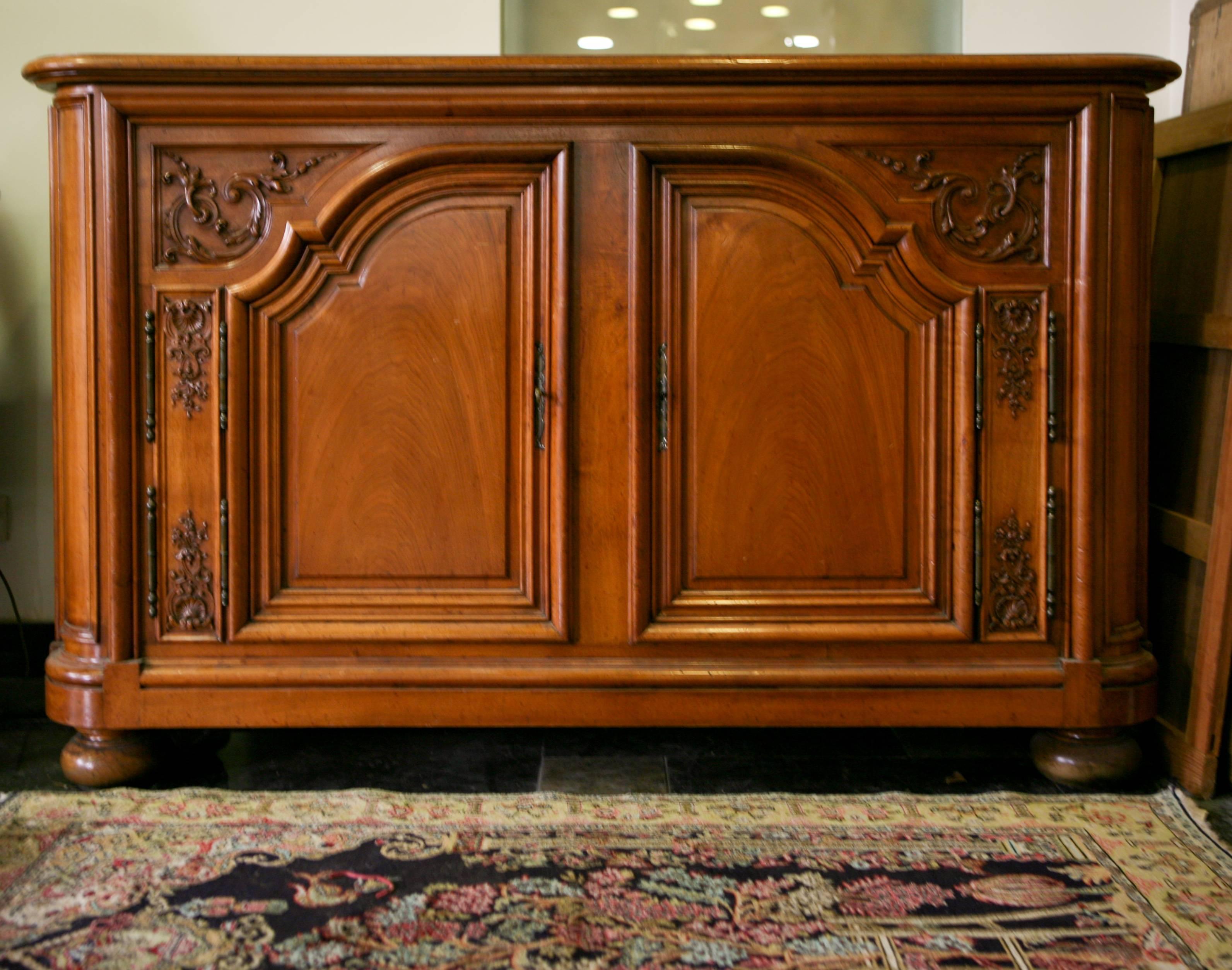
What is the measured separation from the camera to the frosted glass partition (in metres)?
2.26

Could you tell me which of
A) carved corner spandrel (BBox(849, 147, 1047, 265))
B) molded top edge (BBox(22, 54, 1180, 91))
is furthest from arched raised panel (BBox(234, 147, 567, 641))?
carved corner spandrel (BBox(849, 147, 1047, 265))

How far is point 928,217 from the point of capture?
60.7 inches

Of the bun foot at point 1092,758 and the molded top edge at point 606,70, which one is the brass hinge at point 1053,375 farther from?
the bun foot at point 1092,758

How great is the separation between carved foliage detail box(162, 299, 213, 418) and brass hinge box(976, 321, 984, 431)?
1.06 m

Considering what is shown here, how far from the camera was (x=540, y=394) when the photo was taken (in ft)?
5.13

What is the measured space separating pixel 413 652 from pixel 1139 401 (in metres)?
1.08

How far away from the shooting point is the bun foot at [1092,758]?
158 centimetres

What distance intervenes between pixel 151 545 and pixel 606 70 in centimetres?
90

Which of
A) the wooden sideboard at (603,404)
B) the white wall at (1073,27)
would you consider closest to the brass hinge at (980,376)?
the wooden sideboard at (603,404)

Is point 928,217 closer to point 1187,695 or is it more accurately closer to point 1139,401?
point 1139,401

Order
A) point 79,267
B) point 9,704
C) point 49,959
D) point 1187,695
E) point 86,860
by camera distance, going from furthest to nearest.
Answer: point 9,704, point 1187,695, point 79,267, point 86,860, point 49,959

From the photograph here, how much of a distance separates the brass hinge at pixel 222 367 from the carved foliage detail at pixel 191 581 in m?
0.14

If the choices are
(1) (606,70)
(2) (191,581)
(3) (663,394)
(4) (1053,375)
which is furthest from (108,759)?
(4) (1053,375)

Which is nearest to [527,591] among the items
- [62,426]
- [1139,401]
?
[62,426]
